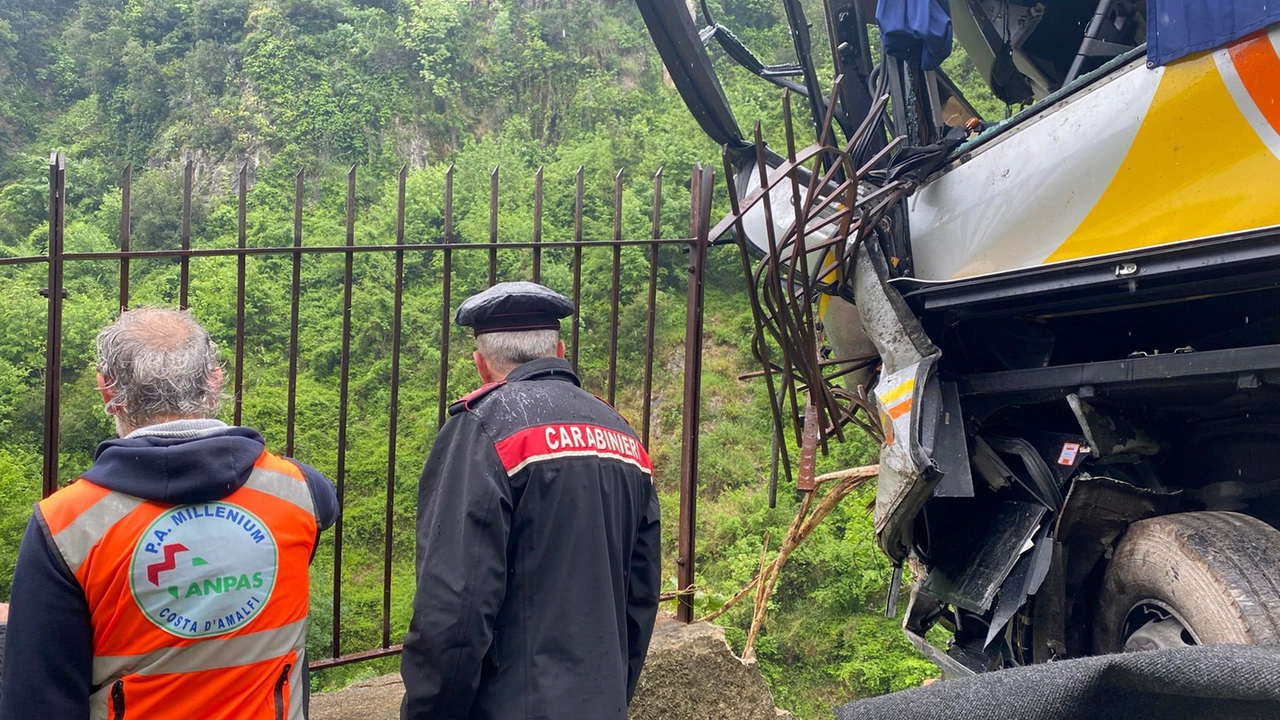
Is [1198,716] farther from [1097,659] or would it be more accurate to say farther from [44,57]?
[44,57]

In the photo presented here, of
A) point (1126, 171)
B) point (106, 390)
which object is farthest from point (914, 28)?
point (106, 390)

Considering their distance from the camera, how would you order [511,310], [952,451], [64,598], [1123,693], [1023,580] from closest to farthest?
[1123,693] < [64,598] < [511,310] < [1023,580] < [952,451]

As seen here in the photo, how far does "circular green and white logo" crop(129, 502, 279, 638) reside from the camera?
1443mm

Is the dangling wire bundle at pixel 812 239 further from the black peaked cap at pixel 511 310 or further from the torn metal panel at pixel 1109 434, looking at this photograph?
the black peaked cap at pixel 511 310

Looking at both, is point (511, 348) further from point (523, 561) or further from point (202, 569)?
point (202, 569)

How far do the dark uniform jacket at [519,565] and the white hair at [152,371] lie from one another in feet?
1.64

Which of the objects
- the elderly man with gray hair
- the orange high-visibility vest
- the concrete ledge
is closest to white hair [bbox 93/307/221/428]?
the elderly man with gray hair

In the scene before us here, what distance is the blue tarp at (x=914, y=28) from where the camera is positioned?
325 centimetres

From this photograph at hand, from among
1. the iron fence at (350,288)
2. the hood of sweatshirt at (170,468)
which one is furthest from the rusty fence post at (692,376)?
the hood of sweatshirt at (170,468)

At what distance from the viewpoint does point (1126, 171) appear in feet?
8.32

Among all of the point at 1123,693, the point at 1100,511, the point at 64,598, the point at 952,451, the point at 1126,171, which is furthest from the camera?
the point at 952,451

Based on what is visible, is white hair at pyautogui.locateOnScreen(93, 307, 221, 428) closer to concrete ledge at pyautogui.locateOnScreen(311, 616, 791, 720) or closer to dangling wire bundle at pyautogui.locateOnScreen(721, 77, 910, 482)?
concrete ledge at pyautogui.locateOnScreen(311, 616, 791, 720)

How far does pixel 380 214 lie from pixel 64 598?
61.9ft

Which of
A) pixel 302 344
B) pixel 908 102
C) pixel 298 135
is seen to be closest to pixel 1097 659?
pixel 908 102
